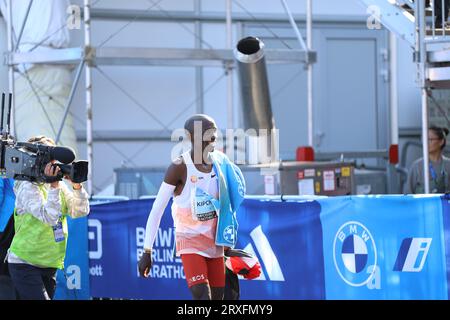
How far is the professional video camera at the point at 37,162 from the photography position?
7.50 meters

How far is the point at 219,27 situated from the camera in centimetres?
1577

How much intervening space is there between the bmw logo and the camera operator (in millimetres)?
2497

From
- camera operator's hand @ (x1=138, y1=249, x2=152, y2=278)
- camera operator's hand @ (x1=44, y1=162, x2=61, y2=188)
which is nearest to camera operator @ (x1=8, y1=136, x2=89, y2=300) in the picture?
camera operator's hand @ (x1=44, y1=162, x2=61, y2=188)

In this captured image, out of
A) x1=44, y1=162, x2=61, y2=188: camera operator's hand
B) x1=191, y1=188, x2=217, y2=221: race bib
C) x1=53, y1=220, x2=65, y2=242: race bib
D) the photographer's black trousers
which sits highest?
x1=44, y1=162, x2=61, y2=188: camera operator's hand

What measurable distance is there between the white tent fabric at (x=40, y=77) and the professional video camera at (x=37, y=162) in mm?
6192

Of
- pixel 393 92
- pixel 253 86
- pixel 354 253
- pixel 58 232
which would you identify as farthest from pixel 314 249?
pixel 393 92

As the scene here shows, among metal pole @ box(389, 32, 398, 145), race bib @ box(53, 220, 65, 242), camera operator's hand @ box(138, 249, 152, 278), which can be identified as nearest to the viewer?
camera operator's hand @ box(138, 249, 152, 278)

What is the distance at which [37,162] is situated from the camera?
756cm

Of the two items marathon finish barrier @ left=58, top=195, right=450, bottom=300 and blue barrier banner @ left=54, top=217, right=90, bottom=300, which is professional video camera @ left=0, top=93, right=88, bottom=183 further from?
blue barrier banner @ left=54, top=217, right=90, bottom=300

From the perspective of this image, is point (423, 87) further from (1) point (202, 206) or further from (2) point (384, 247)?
(1) point (202, 206)

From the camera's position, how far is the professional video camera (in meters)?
7.50

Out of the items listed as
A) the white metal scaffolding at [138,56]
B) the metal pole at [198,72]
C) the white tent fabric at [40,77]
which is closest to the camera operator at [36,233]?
the white metal scaffolding at [138,56]

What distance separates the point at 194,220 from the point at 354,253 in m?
2.10

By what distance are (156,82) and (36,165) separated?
8.00m
